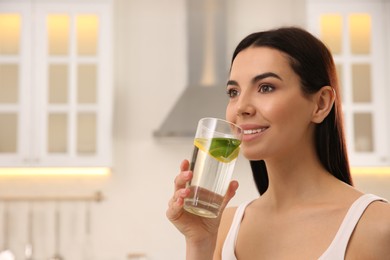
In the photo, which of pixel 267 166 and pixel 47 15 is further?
pixel 47 15

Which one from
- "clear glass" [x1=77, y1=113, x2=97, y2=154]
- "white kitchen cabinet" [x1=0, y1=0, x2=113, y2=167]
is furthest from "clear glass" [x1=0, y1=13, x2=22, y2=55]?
"clear glass" [x1=77, y1=113, x2=97, y2=154]

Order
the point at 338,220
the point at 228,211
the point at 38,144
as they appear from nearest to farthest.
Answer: the point at 338,220 < the point at 228,211 < the point at 38,144

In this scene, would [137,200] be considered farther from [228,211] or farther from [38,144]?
[228,211]

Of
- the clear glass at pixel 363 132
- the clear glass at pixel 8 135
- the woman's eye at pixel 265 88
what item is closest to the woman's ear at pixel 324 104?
the woman's eye at pixel 265 88

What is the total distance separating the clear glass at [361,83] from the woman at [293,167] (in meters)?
2.77

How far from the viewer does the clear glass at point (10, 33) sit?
4.30 m

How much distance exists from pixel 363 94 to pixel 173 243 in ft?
5.01

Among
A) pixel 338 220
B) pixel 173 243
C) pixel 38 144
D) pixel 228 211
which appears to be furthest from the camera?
pixel 173 243

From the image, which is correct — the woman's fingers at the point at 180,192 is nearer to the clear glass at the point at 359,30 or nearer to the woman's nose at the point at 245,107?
the woman's nose at the point at 245,107

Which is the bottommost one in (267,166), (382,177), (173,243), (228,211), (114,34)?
(173,243)

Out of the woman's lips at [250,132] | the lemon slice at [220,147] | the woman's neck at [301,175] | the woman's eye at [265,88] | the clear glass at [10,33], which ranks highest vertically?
the clear glass at [10,33]

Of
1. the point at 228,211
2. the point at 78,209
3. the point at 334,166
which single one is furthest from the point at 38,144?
the point at 334,166

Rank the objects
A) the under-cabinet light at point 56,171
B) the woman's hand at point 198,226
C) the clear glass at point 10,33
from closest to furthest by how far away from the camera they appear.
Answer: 1. the woman's hand at point 198,226
2. the clear glass at point 10,33
3. the under-cabinet light at point 56,171

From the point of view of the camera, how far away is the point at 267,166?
1587 millimetres
